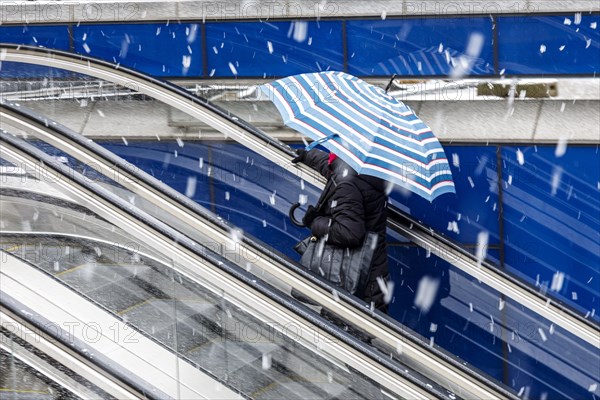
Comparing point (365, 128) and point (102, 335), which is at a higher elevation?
point (365, 128)

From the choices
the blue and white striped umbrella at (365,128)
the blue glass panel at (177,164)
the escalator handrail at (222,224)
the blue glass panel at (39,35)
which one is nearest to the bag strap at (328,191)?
the blue and white striped umbrella at (365,128)

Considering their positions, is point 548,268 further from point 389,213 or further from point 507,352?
point 389,213

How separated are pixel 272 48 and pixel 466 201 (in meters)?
2.07

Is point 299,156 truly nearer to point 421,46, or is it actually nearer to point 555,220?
point 421,46

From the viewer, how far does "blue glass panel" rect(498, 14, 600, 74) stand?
812 cm

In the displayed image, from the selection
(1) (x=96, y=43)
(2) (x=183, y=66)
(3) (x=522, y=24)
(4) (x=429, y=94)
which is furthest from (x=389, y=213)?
(1) (x=96, y=43)

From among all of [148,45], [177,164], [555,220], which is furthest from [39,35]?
[555,220]

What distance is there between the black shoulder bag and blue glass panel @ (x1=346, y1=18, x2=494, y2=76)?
207 centimetres

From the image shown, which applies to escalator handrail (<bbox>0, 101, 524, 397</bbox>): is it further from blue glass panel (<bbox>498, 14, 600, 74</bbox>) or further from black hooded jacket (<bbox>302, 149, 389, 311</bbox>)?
blue glass panel (<bbox>498, 14, 600, 74</bbox>)

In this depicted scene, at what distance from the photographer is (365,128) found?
6.46m

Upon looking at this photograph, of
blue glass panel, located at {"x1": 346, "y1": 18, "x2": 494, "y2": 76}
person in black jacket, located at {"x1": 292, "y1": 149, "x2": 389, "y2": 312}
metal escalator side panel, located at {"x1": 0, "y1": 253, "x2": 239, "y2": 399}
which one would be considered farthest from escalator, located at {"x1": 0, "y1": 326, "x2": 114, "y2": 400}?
blue glass panel, located at {"x1": 346, "y1": 18, "x2": 494, "y2": 76}

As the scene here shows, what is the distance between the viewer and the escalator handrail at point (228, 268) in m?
5.00

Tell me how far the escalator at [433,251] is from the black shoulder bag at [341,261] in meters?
0.52

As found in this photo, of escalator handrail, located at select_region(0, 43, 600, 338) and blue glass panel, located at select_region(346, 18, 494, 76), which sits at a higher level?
blue glass panel, located at select_region(346, 18, 494, 76)
